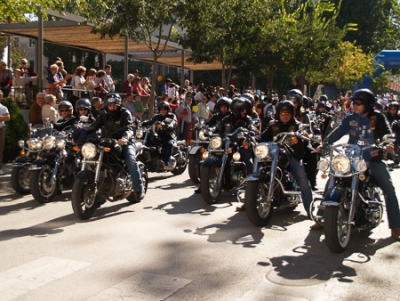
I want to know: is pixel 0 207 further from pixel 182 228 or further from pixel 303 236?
pixel 303 236

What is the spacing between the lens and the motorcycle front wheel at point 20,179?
32.7 ft

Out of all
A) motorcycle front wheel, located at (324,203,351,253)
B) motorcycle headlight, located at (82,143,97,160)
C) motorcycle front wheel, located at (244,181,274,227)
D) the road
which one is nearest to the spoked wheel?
the road

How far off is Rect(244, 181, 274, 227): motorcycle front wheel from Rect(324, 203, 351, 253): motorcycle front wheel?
1326 millimetres

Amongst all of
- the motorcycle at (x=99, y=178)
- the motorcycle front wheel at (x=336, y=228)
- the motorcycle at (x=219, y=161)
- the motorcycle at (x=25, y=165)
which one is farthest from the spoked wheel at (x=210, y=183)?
the motorcycle front wheel at (x=336, y=228)

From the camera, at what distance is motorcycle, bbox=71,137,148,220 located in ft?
25.9

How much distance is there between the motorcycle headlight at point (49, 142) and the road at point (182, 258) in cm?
103

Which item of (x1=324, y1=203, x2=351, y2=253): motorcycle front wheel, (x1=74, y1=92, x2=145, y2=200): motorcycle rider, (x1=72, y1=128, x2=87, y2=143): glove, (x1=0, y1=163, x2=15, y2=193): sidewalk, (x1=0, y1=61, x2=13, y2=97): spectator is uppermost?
(x1=0, y1=61, x2=13, y2=97): spectator

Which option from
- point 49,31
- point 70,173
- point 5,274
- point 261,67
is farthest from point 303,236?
point 261,67

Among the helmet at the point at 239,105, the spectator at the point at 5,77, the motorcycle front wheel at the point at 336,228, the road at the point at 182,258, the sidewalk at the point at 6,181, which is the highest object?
the spectator at the point at 5,77

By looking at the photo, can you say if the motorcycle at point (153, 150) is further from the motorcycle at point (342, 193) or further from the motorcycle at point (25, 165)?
the motorcycle at point (342, 193)

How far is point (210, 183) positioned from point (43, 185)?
269cm

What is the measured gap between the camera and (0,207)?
9.18 metres

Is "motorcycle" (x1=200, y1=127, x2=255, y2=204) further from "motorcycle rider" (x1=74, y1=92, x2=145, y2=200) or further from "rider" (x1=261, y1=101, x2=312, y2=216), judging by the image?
"motorcycle rider" (x1=74, y1=92, x2=145, y2=200)

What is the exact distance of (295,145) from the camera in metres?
7.93
